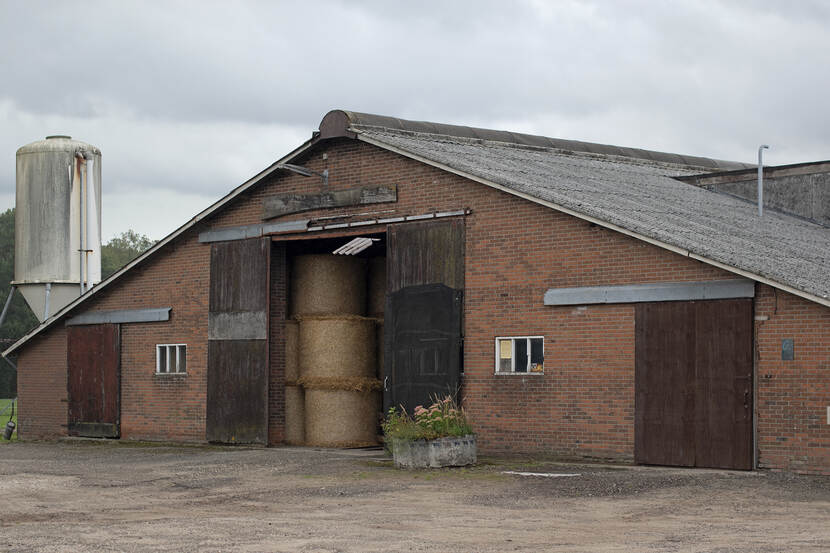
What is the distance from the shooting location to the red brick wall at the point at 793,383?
17578 mm

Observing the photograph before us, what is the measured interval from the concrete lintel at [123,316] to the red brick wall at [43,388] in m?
0.75

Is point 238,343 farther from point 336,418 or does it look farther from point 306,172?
point 306,172

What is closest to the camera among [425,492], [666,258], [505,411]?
[425,492]

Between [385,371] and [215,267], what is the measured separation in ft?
16.5

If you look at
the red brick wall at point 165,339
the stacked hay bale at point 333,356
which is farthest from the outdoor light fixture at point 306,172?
the red brick wall at point 165,339

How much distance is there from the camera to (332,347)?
25.5 meters

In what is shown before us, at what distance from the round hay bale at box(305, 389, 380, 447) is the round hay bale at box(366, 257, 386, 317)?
2.04m

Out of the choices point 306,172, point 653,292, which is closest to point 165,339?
point 306,172

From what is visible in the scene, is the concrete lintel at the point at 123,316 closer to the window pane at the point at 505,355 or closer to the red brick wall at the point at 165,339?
the red brick wall at the point at 165,339

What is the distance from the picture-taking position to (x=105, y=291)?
28.8 meters

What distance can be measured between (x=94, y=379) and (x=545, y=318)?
490 inches

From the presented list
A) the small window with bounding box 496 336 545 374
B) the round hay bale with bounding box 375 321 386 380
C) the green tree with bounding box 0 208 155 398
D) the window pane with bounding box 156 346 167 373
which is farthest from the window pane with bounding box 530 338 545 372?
the green tree with bounding box 0 208 155 398

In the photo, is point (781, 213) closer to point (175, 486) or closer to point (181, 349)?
point (181, 349)

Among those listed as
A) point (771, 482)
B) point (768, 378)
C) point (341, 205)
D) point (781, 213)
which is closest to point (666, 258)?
point (768, 378)
